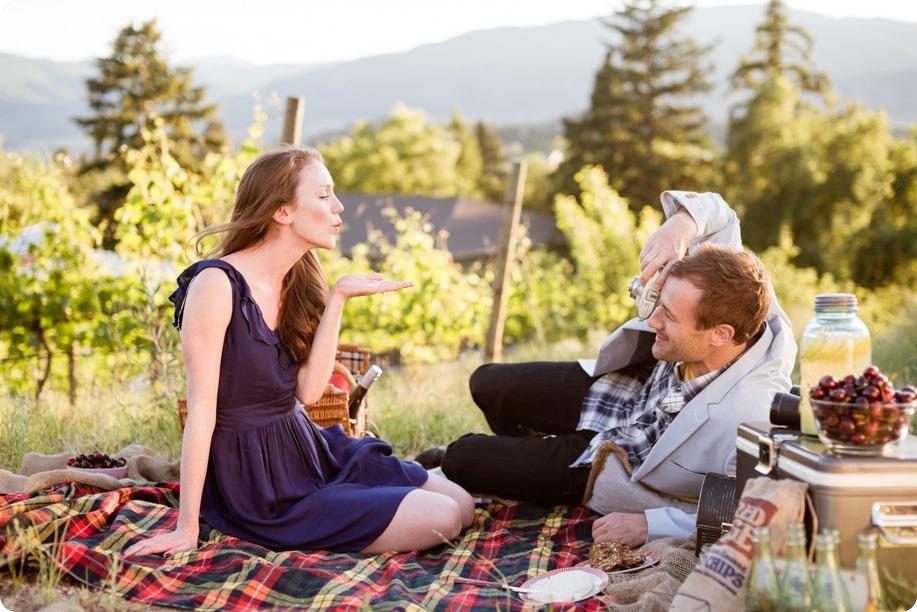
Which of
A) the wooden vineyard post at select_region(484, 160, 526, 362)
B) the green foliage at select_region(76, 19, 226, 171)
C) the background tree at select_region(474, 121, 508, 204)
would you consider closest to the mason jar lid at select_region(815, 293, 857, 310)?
the wooden vineyard post at select_region(484, 160, 526, 362)

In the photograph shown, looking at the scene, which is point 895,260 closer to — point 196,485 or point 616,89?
point 616,89

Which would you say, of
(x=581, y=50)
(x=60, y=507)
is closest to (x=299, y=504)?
(x=60, y=507)

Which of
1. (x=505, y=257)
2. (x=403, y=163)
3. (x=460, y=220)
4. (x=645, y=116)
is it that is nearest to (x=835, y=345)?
(x=505, y=257)

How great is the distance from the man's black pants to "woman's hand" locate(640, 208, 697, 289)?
2.52 feet

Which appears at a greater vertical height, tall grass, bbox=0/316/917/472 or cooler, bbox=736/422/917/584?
cooler, bbox=736/422/917/584

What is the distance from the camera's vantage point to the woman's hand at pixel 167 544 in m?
2.80

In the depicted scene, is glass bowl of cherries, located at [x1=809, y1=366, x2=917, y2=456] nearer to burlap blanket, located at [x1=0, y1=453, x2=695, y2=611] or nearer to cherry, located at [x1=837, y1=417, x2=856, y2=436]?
cherry, located at [x1=837, y1=417, x2=856, y2=436]

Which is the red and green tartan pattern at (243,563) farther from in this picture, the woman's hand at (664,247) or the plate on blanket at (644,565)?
the woman's hand at (664,247)

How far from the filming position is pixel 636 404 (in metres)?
3.67

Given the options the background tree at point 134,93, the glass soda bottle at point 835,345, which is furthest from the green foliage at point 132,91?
the glass soda bottle at point 835,345

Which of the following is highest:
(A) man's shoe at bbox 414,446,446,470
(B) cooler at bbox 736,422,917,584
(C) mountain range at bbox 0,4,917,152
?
(C) mountain range at bbox 0,4,917,152

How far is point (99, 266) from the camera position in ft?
22.1

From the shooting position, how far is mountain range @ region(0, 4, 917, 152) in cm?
4253

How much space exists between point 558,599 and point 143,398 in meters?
3.53
